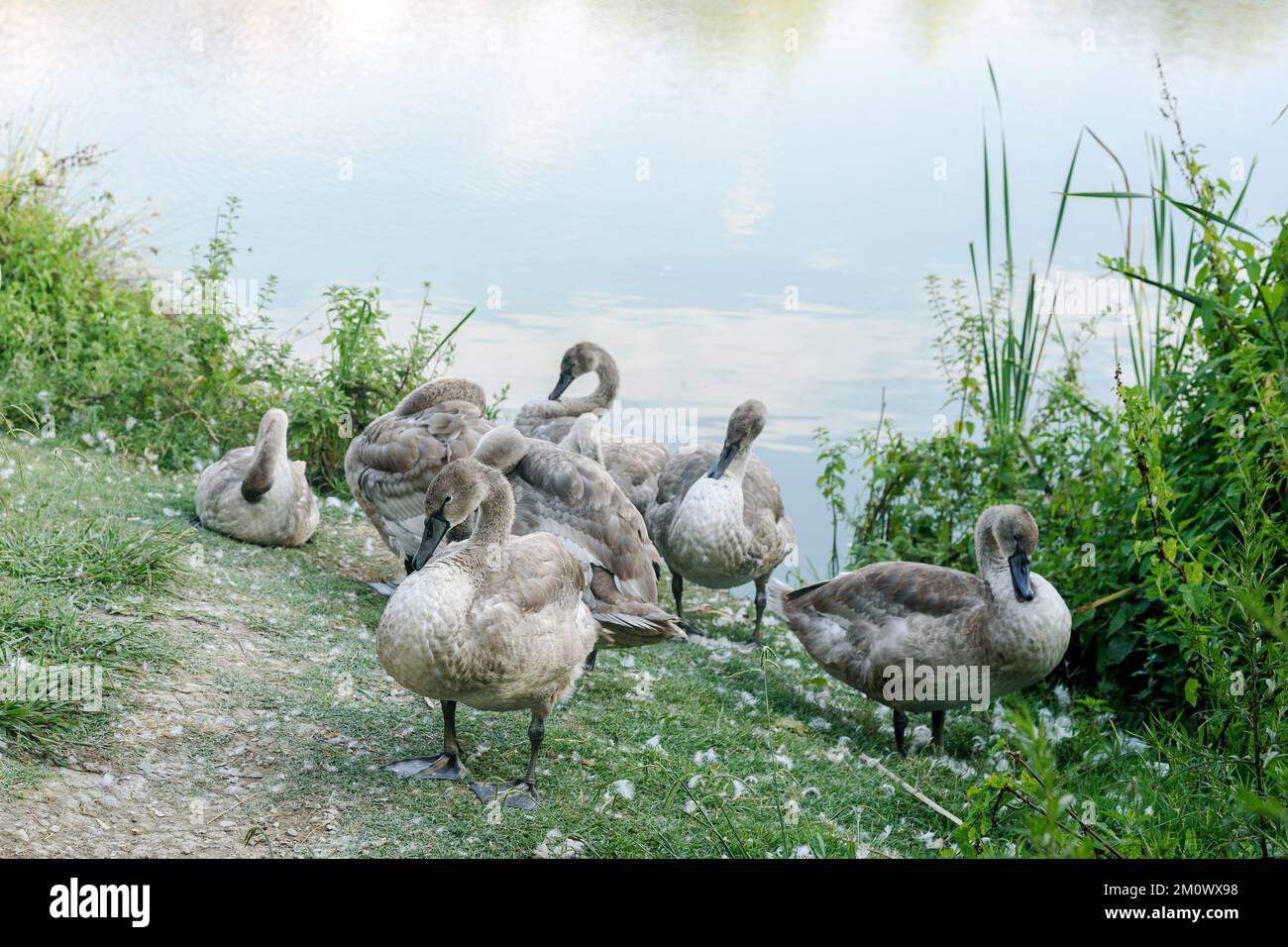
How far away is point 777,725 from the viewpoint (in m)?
7.13

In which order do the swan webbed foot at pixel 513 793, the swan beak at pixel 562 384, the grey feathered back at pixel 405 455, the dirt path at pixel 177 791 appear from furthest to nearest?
the swan beak at pixel 562 384 → the grey feathered back at pixel 405 455 → the swan webbed foot at pixel 513 793 → the dirt path at pixel 177 791

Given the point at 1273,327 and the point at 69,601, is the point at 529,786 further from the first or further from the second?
the point at 1273,327

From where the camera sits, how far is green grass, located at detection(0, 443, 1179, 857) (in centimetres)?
515

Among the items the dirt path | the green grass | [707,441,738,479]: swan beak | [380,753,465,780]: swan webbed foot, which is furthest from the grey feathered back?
[380,753,465,780]: swan webbed foot

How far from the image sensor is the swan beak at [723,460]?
8.55m

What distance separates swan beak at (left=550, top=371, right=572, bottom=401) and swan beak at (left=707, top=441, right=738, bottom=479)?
9.82 ft

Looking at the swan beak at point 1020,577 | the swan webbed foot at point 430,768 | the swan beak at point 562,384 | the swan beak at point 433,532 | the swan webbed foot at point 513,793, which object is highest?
the swan beak at point 562,384

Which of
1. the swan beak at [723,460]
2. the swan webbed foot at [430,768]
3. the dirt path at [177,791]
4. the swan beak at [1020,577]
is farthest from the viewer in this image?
the swan beak at [723,460]

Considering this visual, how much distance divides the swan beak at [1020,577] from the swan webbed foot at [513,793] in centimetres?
294

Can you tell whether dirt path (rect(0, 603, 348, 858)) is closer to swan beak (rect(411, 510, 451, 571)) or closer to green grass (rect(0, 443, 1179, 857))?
green grass (rect(0, 443, 1179, 857))

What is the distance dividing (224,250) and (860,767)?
336 inches

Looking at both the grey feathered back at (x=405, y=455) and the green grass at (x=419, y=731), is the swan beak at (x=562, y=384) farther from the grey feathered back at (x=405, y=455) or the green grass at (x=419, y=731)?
the green grass at (x=419, y=731)

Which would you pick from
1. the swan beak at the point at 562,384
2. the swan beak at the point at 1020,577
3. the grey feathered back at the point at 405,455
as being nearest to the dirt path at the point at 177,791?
the grey feathered back at the point at 405,455
